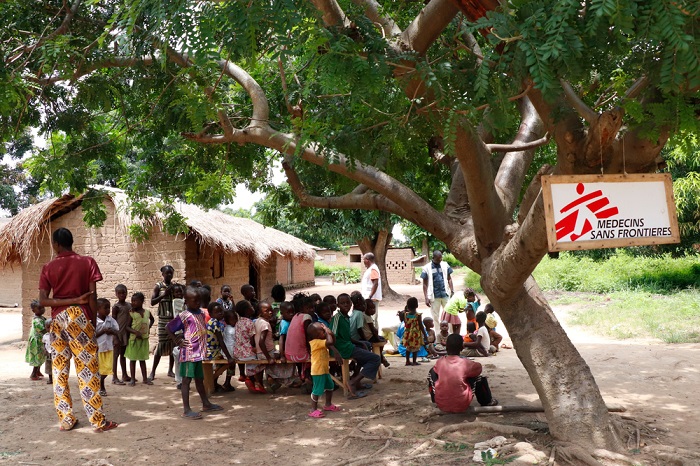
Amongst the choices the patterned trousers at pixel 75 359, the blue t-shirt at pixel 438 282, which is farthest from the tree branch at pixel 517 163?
the blue t-shirt at pixel 438 282

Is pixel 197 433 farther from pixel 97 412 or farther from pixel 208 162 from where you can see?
pixel 208 162

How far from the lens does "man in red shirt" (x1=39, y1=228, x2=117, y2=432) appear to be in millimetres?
5383

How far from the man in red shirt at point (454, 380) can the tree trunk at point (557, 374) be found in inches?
23.5

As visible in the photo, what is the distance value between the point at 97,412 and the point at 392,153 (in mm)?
3888

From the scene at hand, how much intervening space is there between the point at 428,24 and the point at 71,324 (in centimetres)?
399

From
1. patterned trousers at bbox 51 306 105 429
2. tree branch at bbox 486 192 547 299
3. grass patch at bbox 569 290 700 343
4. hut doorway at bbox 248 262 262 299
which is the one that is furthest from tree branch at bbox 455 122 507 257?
hut doorway at bbox 248 262 262 299

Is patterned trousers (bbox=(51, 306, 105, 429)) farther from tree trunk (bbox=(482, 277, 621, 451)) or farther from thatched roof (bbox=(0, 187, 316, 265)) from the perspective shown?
thatched roof (bbox=(0, 187, 316, 265))

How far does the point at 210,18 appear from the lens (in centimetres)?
349

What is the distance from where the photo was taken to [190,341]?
5941 millimetres

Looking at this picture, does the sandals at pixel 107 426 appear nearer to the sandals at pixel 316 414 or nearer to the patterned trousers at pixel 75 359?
the patterned trousers at pixel 75 359

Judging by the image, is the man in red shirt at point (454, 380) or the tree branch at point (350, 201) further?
the tree branch at point (350, 201)

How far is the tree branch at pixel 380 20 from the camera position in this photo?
4.85 metres

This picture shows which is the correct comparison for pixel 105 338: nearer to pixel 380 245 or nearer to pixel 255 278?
pixel 255 278

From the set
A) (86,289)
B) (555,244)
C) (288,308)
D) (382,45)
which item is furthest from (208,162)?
(555,244)
